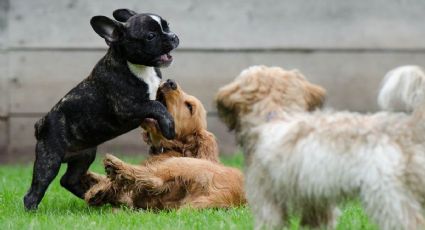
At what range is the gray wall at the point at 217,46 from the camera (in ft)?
38.5

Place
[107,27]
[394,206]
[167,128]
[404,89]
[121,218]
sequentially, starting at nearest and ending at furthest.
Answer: [394,206], [404,89], [121,218], [167,128], [107,27]

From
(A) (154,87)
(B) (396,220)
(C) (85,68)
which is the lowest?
(C) (85,68)

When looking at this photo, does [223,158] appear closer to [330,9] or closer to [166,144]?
[330,9]

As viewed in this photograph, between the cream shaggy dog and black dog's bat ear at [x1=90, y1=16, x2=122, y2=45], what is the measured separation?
6.51ft

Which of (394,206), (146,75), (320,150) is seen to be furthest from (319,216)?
(146,75)

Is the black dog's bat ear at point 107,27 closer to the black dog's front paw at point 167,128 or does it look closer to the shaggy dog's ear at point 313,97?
the black dog's front paw at point 167,128

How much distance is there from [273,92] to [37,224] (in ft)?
6.63

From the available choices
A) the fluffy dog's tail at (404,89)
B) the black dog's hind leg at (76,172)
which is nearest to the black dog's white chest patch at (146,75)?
the black dog's hind leg at (76,172)

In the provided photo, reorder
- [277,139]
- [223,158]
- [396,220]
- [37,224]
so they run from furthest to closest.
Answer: [223,158] < [37,224] < [277,139] < [396,220]

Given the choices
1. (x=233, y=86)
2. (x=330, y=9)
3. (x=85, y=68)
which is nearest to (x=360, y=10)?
(x=330, y=9)

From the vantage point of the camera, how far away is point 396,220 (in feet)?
15.5

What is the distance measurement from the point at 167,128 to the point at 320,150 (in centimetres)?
234

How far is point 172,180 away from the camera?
725 cm

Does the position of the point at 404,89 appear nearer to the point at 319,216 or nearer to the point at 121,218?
the point at 319,216
